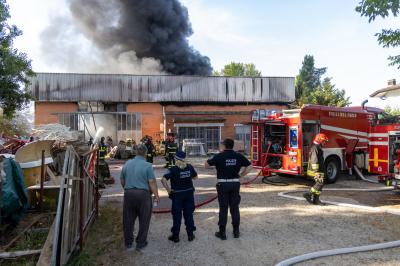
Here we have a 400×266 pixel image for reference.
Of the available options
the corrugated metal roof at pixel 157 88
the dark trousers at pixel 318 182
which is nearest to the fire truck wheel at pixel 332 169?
the dark trousers at pixel 318 182

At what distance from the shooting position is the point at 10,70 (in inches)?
578

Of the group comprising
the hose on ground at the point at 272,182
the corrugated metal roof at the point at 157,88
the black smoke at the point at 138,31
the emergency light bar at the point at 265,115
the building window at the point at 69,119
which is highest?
the black smoke at the point at 138,31

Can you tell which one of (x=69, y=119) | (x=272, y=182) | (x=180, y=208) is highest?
(x=69, y=119)

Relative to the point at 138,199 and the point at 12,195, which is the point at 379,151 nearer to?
the point at 138,199

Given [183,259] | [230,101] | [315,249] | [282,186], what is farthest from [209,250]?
[230,101]

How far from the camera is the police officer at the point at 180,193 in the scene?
5270 mm

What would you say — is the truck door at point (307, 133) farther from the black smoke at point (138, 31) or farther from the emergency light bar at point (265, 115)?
the black smoke at point (138, 31)

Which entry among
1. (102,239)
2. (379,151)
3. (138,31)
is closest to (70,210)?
(102,239)

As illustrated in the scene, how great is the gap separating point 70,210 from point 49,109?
23.0 m

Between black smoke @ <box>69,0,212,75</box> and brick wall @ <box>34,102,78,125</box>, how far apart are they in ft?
36.2

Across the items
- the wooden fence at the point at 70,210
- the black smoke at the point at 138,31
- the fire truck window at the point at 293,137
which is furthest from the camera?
the black smoke at the point at 138,31

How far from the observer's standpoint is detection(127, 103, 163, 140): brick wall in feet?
83.6

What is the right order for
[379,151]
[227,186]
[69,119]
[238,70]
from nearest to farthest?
[227,186], [379,151], [69,119], [238,70]

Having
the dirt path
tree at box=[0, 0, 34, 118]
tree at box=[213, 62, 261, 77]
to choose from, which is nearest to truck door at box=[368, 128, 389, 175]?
the dirt path
